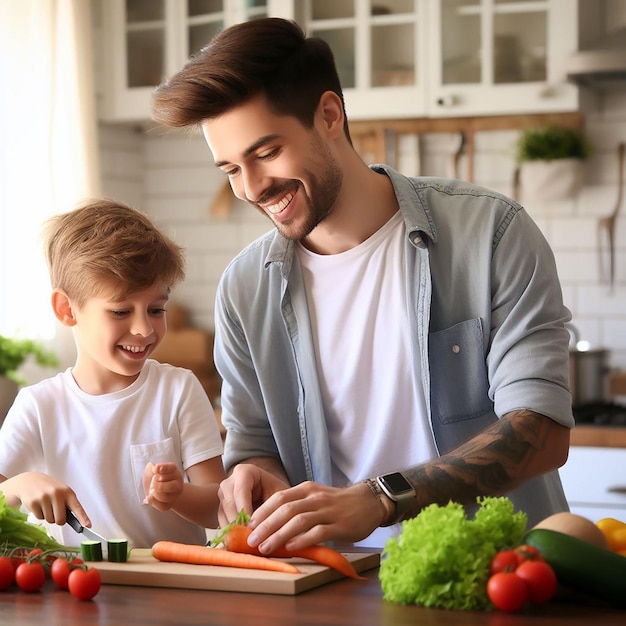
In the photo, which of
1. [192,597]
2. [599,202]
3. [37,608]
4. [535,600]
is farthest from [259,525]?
[599,202]

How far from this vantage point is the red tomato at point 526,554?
4.41 ft

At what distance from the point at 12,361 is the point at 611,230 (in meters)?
2.14

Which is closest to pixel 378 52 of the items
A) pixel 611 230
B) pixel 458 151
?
pixel 458 151

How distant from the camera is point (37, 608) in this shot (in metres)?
1.44

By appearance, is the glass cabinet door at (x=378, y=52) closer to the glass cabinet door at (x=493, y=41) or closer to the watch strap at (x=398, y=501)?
the glass cabinet door at (x=493, y=41)

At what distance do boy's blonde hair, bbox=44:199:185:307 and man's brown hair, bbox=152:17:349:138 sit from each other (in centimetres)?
24

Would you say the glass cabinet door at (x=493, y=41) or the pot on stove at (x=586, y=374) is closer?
the glass cabinet door at (x=493, y=41)

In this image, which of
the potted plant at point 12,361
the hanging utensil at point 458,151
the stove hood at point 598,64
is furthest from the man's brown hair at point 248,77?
the hanging utensil at point 458,151

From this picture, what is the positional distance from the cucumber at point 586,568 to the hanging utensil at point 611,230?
280 centimetres

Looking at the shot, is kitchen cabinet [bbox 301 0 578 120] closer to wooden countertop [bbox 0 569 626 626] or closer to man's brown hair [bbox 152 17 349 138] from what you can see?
man's brown hair [bbox 152 17 349 138]

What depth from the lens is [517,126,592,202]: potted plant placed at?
3.95 metres

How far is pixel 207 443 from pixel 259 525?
21.0 inches

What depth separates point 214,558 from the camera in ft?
5.23

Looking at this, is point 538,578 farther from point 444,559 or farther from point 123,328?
point 123,328
